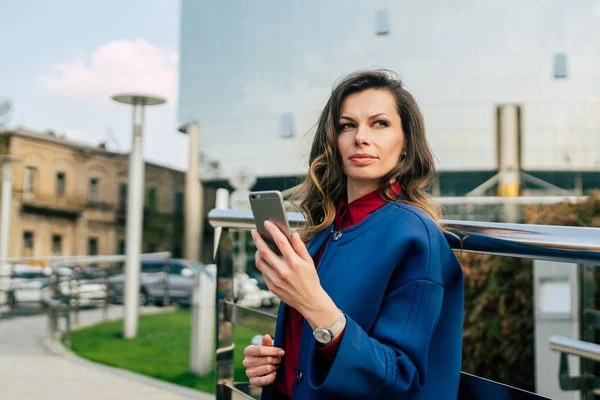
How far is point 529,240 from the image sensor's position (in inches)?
48.3

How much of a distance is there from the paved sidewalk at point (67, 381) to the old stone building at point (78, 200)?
31.3 metres

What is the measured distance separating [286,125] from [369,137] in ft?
98.0

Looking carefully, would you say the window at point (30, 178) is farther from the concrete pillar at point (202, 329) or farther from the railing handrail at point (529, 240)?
the railing handrail at point (529, 240)

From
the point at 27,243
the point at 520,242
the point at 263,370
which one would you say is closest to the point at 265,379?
the point at 263,370

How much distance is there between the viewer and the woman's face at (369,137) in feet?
4.69

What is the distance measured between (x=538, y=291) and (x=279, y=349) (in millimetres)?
2503

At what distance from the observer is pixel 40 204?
39.4m

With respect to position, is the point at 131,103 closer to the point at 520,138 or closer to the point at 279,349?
the point at 279,349

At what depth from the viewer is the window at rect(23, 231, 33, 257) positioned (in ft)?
129

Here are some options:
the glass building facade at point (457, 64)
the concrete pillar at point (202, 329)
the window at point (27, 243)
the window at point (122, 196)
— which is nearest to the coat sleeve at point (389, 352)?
the concrete pillar at point (202, 329)

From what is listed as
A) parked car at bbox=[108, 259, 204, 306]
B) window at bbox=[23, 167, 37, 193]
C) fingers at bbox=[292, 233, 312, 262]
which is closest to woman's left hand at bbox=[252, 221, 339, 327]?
fingers at bbox=[292, 233, 312, 262]

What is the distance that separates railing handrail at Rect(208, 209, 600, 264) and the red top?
160 millimetres

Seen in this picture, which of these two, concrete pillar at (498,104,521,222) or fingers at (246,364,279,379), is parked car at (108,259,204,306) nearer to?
concrete pillar at (498,104,521,222)

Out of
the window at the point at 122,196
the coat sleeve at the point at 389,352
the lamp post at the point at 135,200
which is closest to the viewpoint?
the coat sleeve at the point at 389,352
